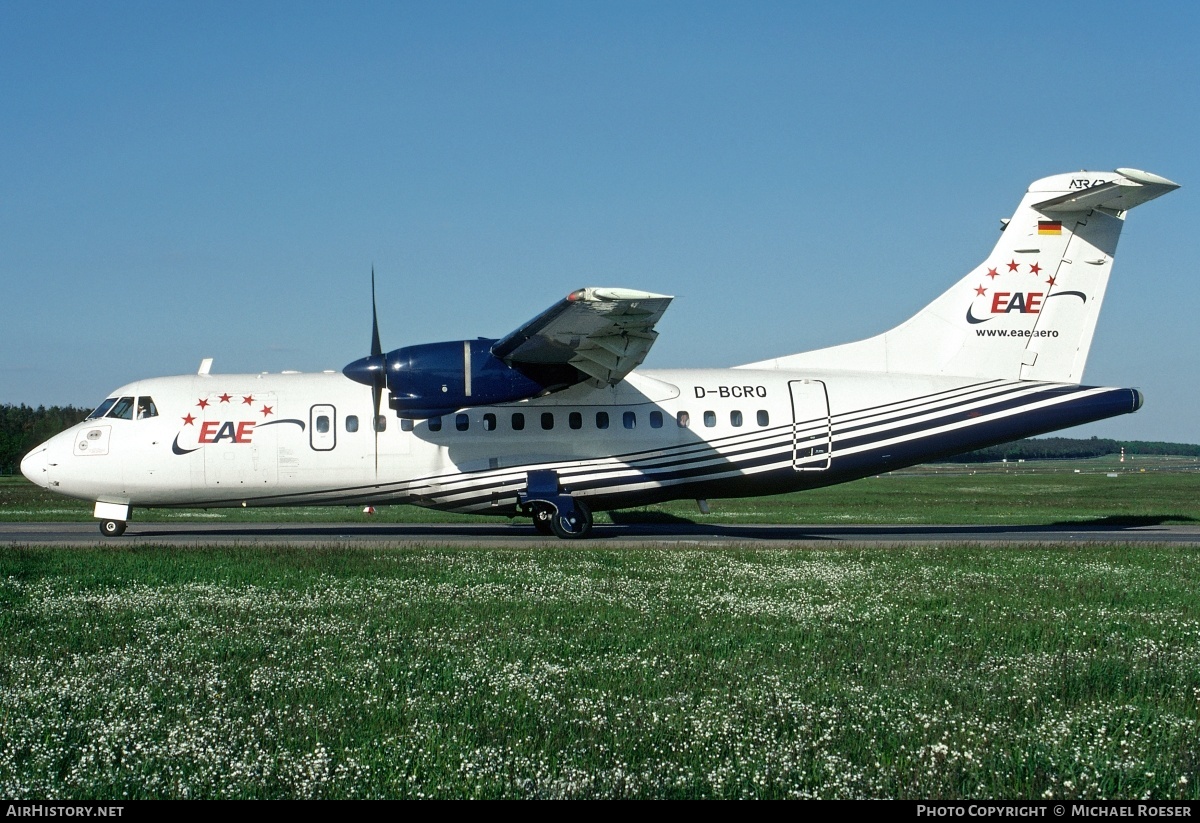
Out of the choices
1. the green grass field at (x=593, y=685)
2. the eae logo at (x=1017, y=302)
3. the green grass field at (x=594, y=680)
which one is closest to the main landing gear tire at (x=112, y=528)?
the green grass field at (x=594, y=680)

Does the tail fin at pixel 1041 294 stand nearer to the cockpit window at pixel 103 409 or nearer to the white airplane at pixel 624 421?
the white airplane at pixel 624 421

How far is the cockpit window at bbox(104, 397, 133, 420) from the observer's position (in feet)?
61.9

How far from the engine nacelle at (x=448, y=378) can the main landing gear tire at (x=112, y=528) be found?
6.24 metres

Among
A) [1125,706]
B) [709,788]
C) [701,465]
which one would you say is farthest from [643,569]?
[709,788]

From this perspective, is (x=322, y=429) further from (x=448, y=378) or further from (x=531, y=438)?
(x=531, y=438)

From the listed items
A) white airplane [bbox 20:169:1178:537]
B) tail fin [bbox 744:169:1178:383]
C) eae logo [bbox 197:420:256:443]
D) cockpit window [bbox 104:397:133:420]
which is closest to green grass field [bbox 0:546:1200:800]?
white airplane [bbox 20:169:1178:537]

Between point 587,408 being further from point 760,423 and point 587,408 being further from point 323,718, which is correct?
point 323,718

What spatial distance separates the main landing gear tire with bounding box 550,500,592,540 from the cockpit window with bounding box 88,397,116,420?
9038 mm

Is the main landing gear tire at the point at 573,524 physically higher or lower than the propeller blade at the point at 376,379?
lower

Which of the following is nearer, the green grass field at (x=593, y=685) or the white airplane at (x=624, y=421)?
the green grass field at (x=593, y=685)

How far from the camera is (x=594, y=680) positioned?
7.14 metres

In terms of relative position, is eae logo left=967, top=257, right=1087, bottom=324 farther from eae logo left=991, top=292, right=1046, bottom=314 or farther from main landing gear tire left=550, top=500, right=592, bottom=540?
main landing gear tire left=550, top=500, right=592, bottom=540

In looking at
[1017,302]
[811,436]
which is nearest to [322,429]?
[811,436]

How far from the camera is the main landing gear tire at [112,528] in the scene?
18953 mm
